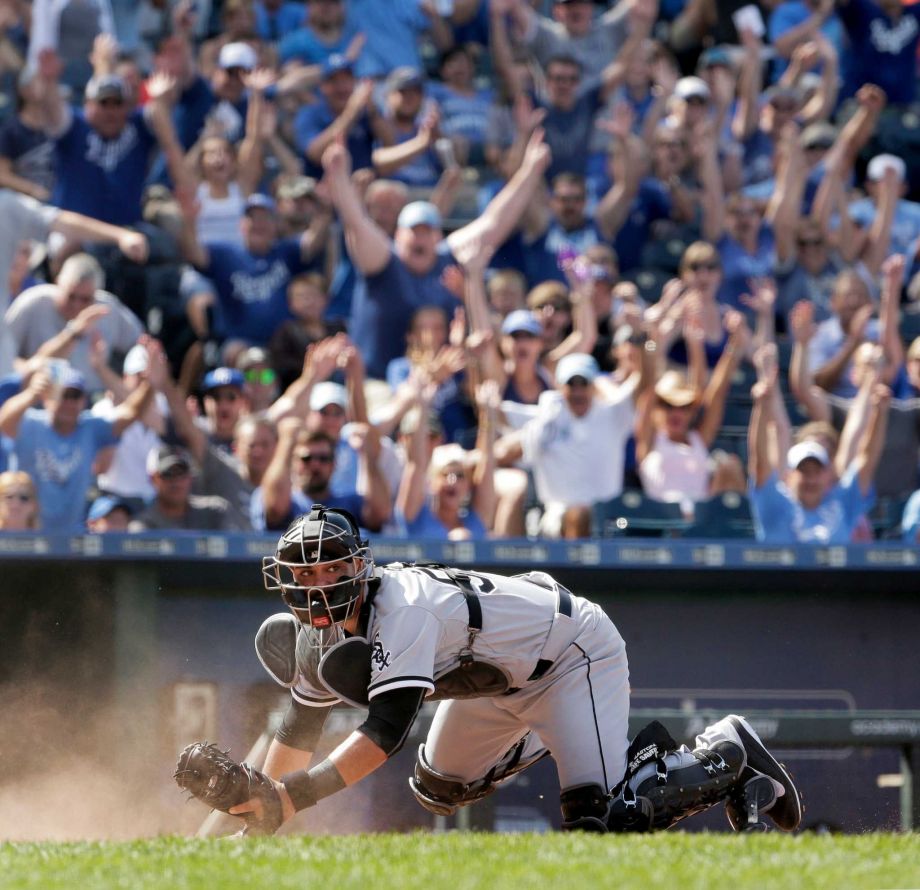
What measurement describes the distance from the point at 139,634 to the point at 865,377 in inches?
186

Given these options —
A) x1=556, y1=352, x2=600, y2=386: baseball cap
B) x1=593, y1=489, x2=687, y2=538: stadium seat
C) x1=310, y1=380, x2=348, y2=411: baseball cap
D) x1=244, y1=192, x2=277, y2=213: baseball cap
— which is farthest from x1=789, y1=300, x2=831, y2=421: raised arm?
x1=244, y1=192, x2=277, y2=213: baseball cap

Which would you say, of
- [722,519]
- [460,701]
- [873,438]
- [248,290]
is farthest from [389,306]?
[460,701]

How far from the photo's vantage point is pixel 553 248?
1212cm

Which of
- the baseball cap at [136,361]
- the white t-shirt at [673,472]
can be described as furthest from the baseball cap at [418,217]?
the white t-shirt at [673,472]

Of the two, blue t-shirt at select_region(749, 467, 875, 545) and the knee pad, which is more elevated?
blue t-shirt at select_region(749, 467, 875, 545)

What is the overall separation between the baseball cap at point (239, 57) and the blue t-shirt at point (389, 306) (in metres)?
2.49

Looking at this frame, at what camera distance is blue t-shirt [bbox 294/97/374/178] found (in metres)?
12.4

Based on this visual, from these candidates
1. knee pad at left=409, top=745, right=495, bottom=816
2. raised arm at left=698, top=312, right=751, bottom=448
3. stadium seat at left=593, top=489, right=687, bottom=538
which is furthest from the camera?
raised arm at left=698, top=312, right=751, bottom=448

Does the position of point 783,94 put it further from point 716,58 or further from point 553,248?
point 553,248

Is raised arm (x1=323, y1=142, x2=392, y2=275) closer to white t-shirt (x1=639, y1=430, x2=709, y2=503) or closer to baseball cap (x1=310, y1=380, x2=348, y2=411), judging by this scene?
baseball cap (x1=310, y1=380, x2=348, y2=411)

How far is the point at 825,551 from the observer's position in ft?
29.4

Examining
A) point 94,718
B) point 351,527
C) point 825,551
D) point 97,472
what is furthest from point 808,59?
point 351,527

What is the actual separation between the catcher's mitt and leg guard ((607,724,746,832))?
1.29 metres

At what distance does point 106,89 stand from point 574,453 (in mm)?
4220
